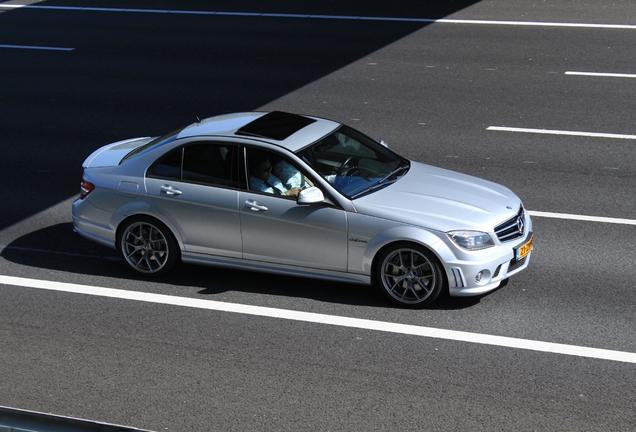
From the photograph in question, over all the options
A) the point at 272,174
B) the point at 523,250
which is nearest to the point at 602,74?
the point at 523,250

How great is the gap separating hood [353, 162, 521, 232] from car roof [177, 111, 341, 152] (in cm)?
94

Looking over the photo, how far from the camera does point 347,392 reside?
7.06 metres

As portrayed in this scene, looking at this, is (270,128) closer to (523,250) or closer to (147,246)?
(147,246)

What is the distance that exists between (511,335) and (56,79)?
39.7ft

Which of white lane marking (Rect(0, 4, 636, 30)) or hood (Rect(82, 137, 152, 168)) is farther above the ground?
white lane marking (Rect(0, 4, 636, 30))

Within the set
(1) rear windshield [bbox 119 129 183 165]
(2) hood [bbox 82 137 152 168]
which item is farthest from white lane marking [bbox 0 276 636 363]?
(1) rear windshield [bbox 119 129 183 165]

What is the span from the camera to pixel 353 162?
366 inches

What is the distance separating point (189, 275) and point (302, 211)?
159 cm

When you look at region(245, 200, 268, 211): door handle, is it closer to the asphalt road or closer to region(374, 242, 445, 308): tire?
the asphalt road

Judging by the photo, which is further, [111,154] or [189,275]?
[111,154]

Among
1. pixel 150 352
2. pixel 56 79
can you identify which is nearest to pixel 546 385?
pixel 150 352

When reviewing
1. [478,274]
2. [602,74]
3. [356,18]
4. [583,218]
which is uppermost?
[356,18]

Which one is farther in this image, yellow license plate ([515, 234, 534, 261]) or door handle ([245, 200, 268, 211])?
door handle ([245, 200, 268, 211])

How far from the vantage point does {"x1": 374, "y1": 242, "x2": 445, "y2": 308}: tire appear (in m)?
8.37
